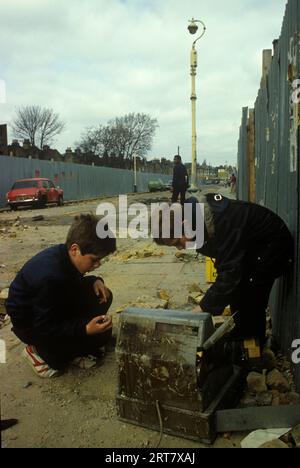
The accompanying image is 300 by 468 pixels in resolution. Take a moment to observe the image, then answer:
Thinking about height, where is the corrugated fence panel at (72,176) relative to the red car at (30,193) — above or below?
above

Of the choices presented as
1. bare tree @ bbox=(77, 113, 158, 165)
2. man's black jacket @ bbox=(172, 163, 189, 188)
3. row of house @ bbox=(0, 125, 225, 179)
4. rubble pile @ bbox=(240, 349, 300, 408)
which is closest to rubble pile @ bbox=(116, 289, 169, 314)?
rubble pile @ bbox=(240, 349, 300, 408)

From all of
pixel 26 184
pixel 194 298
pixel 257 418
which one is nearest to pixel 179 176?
pixel 26 184

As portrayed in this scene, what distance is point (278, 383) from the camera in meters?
3.00

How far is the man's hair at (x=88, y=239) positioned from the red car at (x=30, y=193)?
21058 millimetres

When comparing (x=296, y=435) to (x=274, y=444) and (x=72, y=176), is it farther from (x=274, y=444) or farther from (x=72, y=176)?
(x=72, y=176)

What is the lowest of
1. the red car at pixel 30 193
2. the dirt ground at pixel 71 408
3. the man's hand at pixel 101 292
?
the dirt ground at pixel 71 408

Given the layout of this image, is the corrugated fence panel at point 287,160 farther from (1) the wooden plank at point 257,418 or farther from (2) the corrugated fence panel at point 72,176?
(2) the corrugated fence panel at point 72,176

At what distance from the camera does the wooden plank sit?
254 centimetres

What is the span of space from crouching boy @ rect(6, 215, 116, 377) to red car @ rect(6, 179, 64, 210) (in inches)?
820

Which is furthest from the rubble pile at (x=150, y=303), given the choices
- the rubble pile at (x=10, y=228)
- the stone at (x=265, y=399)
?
the rubble pile at (x=10, y=228)

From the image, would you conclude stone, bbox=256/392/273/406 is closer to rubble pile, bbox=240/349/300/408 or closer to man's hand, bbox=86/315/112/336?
rubble pile, bbox=240/349/300/408

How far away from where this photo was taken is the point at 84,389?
3.22 metres

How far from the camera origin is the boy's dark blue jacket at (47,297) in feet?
10.0

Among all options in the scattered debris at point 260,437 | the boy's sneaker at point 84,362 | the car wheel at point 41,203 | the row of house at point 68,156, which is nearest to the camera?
the scattered debris at point 260,437
